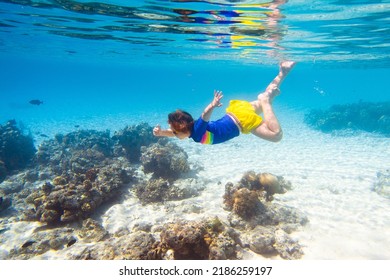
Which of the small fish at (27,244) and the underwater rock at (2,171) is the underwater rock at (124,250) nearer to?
the small fish at (27,244)

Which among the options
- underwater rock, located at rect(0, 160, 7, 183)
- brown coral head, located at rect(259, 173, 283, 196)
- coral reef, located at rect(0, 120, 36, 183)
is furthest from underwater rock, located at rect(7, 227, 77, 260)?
coral reef, located at rect(0, 120, 36, 183)

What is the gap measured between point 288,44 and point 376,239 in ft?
56.8

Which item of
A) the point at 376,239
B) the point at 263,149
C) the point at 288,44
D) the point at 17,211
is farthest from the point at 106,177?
the point at 288,44

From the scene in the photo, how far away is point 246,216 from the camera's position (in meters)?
7.71

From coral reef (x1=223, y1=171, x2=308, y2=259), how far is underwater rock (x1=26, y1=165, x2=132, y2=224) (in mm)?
4529

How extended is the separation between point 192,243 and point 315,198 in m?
6.60

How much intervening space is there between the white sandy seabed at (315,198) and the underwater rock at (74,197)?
1.99 ft

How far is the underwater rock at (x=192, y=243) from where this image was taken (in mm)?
5270

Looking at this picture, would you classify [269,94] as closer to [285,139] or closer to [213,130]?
[213,130]

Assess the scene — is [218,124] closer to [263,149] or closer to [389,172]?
[389,172]

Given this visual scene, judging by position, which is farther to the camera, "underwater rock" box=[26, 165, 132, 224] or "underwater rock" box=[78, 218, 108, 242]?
"underwater rock" box=[26, 165, 132, 224]

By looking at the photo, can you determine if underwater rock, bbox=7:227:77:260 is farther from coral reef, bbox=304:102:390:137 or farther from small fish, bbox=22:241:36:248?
coral reef, bbox=304:102:390:137

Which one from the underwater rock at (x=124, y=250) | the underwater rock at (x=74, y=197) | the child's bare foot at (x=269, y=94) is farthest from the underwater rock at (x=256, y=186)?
the underwater rock at (x=74, y=197)

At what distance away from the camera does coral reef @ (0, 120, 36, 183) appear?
569 inches
